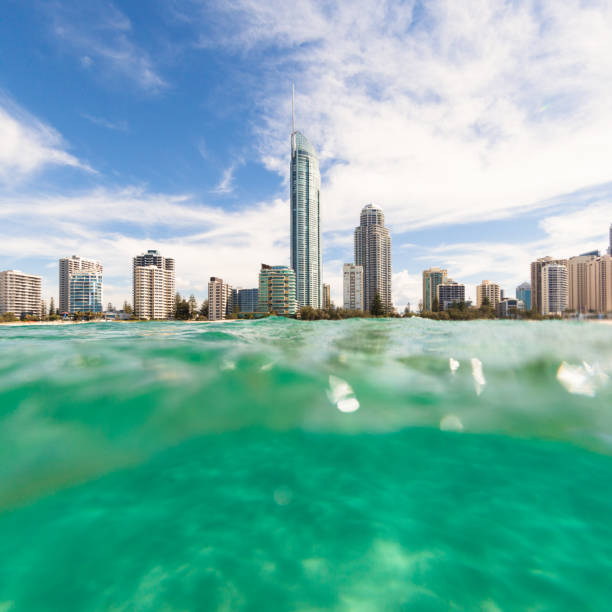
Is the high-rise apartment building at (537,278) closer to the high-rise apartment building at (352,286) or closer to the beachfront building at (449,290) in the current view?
the beachfront building at (449,290)

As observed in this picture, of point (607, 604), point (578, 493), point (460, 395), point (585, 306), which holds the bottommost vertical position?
point (607, 604)

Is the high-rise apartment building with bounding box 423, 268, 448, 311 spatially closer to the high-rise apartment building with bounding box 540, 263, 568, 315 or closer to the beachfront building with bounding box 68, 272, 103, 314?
the high-rise apartment building with bounding box 540, 263, 568, 315

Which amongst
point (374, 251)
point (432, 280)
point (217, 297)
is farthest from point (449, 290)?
point (217, 297)

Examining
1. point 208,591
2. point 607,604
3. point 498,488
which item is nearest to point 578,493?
point 498,488

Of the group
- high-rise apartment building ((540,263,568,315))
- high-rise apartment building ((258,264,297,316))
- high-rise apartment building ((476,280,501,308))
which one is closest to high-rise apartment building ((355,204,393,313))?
high-rise apartment building ((258,264,297,316))

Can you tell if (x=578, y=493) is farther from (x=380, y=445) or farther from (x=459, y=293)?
(x=459, y=293)

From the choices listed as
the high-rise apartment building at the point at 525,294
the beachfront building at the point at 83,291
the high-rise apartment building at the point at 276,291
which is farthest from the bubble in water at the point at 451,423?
the beachfront building at the point at 83,291

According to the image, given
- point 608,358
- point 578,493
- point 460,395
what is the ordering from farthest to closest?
point 608,358 → point 460,395 → point 578,493
